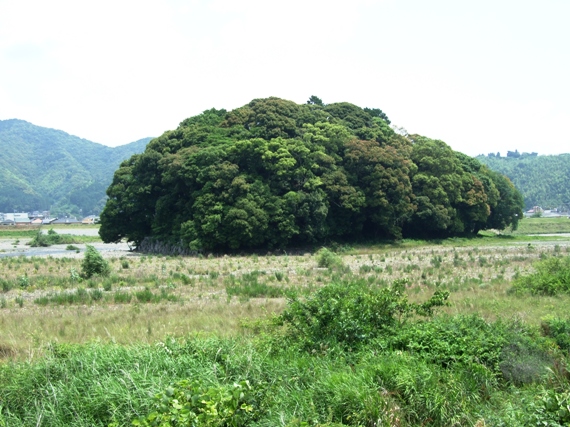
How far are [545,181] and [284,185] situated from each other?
432 ft

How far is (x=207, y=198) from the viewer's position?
3362cm

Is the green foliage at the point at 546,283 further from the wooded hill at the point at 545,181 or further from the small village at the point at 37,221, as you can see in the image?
the wooded hill at the point at 545,181

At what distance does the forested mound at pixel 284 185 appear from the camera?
1331 inches

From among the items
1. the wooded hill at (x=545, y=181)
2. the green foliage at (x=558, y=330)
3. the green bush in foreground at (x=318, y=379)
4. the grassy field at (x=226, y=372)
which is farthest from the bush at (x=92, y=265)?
the wooded hill at (x=545, y=181)

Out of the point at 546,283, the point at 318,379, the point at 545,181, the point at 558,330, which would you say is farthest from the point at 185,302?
the point at 545,181

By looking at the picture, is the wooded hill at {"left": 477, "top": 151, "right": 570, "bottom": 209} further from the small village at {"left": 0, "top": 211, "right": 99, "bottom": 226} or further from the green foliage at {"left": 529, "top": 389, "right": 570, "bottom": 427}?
the green foliage at {"left": 529, "top": 389, "right": 570, "bottom": 427}

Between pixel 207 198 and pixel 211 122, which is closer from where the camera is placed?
pixel 207 198

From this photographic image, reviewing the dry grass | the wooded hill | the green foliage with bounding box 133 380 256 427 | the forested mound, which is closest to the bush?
the dry grass

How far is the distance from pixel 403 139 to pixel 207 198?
65.7 ft

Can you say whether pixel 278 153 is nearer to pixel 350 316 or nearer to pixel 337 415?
pixel 350 316

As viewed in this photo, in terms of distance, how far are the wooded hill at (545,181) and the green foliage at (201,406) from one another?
14086 centimetres

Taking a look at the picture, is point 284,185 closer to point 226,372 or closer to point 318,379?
point 226,372

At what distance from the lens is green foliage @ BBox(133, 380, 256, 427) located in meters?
5.36

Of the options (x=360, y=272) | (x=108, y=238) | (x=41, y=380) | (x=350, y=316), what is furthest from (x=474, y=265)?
(x=108, y=238)
